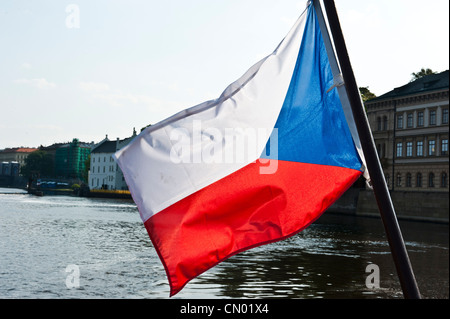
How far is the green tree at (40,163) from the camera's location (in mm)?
150000

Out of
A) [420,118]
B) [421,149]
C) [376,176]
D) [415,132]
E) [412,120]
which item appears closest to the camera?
[376,176]

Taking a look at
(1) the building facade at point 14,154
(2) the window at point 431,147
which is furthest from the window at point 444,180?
(1) the building facade at point 14,154

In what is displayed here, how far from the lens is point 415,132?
190 feet

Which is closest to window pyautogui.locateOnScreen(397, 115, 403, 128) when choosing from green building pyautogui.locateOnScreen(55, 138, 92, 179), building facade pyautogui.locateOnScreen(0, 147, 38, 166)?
green building pyautogui.locateOnScreen(55, 138, 92, 179)

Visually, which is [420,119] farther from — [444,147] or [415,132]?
[444,147]

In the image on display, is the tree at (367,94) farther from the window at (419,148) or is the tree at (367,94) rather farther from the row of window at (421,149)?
the window at (419,148)

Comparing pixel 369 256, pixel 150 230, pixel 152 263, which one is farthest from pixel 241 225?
pixel 369 256

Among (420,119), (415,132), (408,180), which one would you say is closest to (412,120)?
(420,119)

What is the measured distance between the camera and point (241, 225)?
3480 millimetres

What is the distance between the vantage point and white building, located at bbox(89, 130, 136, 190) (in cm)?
11875

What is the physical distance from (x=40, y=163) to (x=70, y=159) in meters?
15.2

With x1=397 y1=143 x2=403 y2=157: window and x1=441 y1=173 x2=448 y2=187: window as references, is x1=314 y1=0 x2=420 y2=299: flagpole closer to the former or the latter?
x1=441 y1=173 x2=448 y2=187: window

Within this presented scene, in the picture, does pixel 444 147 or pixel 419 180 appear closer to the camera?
pixel 444 147

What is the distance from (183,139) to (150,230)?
52cm
